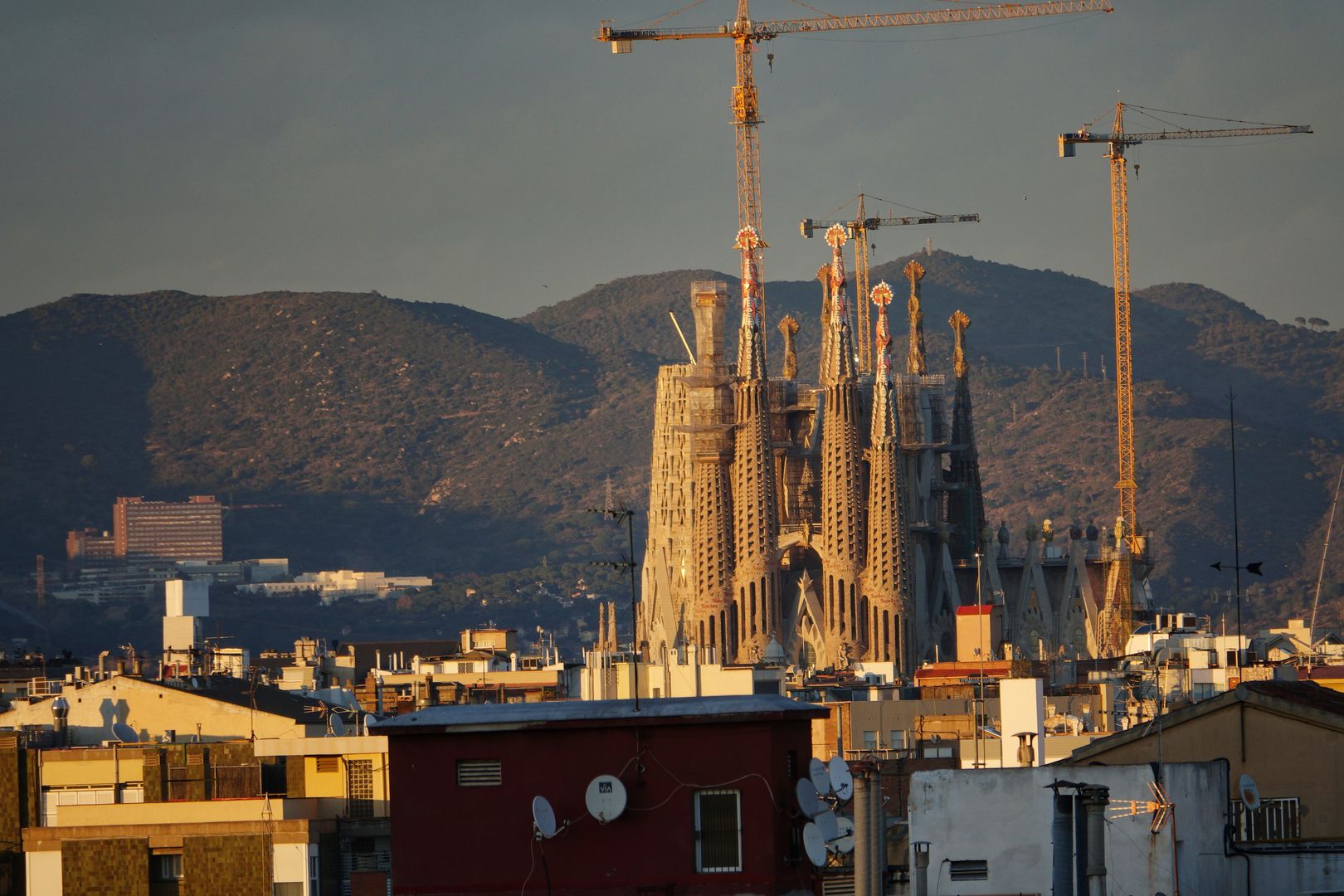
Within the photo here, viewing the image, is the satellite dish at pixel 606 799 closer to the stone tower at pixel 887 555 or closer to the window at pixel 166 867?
the window at pixel 166 867

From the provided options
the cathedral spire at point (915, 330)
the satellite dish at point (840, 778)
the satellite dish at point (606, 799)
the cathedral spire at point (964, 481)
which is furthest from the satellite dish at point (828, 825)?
the cathedral spire at point (915, 330)

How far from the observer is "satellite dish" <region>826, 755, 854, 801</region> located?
2677 cm

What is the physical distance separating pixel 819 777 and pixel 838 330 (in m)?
95.6

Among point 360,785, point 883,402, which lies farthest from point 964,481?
point 360,785

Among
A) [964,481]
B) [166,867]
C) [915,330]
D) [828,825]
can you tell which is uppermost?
[915,330]

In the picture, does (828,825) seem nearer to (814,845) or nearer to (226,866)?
(814,845)

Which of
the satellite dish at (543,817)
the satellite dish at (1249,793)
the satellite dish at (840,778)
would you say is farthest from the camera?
the satellite dish at (840,778)

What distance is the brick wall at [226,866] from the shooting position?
101 feet

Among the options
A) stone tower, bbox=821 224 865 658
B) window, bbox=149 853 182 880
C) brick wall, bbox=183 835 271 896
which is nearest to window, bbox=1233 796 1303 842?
brick wall, bbox=183 835 271 896

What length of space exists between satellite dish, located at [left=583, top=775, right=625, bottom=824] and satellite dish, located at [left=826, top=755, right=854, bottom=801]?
2.59 m

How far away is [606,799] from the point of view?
970 inches

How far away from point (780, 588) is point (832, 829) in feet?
303

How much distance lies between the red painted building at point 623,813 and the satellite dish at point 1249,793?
3638 mm

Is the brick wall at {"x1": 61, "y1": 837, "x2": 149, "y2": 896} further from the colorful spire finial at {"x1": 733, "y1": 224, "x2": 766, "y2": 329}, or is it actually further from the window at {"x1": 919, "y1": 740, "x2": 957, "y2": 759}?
the colorful spire finial at {"x1": 733, "y1": 224, "x2": 766, "y2": 329}
